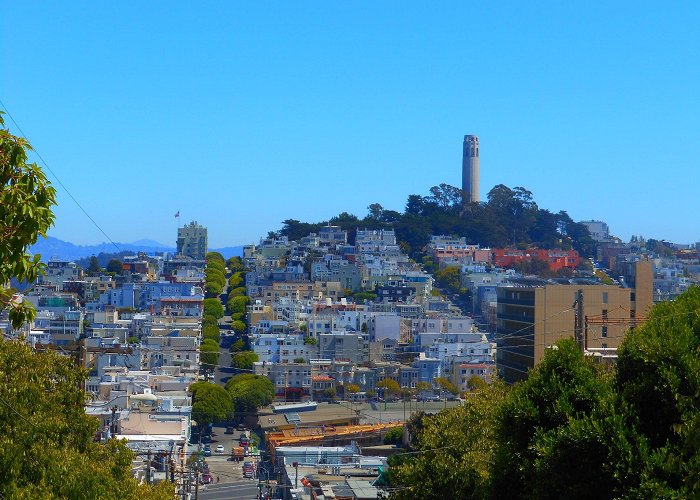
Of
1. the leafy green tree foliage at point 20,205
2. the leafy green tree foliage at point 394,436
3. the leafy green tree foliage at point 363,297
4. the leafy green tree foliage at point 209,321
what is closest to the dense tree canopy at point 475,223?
the leafy green tree foliage at point 363,297

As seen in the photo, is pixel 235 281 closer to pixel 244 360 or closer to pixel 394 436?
pixel 244 360

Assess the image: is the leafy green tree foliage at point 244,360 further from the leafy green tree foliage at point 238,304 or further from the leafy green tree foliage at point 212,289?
the leafy green tree foliage at point 212,289

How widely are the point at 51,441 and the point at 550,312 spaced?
640 inches

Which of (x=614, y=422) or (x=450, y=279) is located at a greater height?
(x=450, y=279)

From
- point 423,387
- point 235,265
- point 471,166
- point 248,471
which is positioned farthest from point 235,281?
point 248,471

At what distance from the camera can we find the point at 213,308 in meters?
61.5

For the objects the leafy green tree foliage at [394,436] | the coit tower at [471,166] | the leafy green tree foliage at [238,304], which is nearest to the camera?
the leafy green tree foliage at [394,436]

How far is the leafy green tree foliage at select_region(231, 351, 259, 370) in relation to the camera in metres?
47.0

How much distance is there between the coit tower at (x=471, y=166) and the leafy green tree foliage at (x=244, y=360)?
52523 millimetres

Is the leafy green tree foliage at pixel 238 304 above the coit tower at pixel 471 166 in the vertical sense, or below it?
below

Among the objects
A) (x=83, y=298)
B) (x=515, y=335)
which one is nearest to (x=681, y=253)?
(x=83, y=298)

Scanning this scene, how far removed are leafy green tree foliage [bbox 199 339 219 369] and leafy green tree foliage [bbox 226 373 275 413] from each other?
463 centimetres

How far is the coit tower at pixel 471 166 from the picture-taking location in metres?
100

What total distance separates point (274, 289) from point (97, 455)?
186ft
